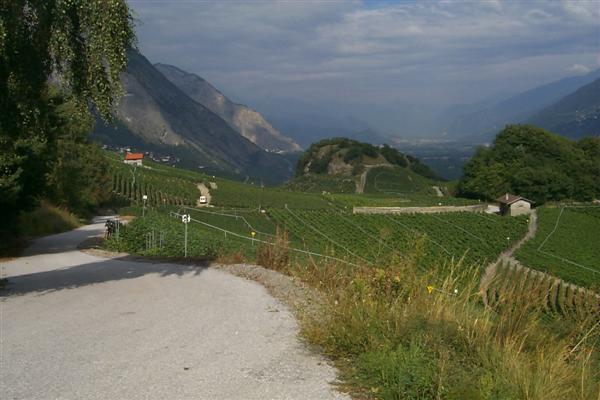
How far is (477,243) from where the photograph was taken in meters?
51.0

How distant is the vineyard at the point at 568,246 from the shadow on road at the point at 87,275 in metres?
22.6

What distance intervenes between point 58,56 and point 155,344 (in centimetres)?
628

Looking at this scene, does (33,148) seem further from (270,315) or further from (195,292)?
(270,315)

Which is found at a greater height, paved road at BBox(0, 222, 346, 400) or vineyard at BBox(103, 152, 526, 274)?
paved road at BBox(0, 222, 346, 400)

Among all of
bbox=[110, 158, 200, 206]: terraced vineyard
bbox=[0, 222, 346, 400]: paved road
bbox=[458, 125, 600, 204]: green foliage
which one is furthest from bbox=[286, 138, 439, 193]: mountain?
bbox=[0, 222, 346, 400]: paved road

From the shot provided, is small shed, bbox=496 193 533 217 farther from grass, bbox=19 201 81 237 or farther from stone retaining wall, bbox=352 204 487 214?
grass, bbox=19 201 81 237

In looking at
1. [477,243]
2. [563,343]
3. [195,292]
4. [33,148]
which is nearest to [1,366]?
[195,292]

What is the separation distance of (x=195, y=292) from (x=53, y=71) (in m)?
4.72

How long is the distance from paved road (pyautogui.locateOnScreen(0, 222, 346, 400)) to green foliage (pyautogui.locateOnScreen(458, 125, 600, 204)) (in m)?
87.6

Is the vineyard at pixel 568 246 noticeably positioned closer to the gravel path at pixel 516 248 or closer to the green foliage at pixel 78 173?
the gravel path at pixel 516 248

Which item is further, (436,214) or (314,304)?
(436,214)

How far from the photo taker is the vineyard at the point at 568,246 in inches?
1502

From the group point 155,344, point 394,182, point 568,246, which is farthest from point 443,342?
point 394,182

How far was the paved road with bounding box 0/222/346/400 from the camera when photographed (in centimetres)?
509
